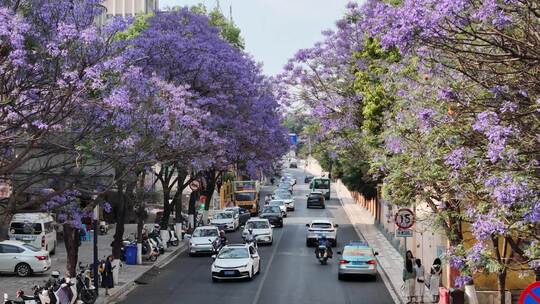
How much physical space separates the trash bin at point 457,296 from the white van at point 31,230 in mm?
20674

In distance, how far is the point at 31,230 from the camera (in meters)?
35.7

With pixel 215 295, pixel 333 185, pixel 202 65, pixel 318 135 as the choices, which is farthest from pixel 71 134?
pixel 333 185

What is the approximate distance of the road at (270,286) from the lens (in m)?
26.0

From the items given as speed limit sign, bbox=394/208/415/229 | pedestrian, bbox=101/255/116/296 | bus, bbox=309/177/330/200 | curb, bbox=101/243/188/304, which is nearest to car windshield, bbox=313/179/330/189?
bus, bbox=309/177/330/200

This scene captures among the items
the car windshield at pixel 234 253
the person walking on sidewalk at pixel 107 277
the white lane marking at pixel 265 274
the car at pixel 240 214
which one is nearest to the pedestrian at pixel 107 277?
the person walking on sidewalk at pixel 107 277

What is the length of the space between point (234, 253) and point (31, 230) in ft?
35.2

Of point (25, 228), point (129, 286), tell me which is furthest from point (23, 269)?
point (25, 228)

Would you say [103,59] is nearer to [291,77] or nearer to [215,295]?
[215,295]

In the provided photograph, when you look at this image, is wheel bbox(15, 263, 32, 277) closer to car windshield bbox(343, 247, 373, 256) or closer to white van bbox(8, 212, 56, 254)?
white van bbox(8, 212, 56, 254)

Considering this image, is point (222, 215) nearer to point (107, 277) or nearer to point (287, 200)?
point (287, 200)

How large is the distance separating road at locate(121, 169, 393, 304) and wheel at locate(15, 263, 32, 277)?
5.01m

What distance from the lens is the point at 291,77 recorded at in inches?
1636

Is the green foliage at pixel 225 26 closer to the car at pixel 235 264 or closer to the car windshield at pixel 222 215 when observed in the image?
the car windshield at pixel 222 215

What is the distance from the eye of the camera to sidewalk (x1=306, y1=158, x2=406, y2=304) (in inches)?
1156
